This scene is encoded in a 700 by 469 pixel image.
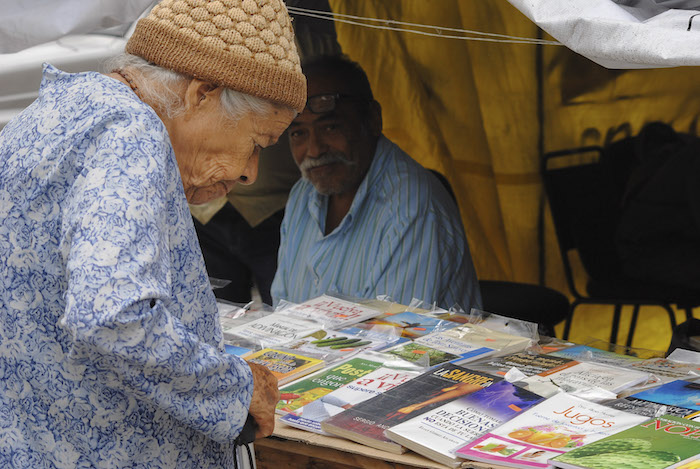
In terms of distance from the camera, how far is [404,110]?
9.57 feet

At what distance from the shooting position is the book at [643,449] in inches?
51.9

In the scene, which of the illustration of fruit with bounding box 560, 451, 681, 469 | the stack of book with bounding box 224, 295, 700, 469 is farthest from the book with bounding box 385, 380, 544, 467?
the illustration of fruit with bounding box 560, 451, 681, 469

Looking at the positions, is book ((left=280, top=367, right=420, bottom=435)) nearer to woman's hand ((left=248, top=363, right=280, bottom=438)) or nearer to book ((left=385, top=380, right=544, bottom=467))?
book ((left=385, top=380, right=544, bottom=467))

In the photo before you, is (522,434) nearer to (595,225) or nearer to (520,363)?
(520,363)

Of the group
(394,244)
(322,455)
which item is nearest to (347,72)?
(394,244)

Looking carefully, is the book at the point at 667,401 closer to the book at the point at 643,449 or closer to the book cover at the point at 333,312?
the book at the point at 643,449

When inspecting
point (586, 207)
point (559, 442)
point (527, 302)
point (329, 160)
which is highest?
point (329, 160)

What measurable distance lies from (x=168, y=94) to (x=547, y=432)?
943 millimetres

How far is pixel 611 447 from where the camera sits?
139 centimetres

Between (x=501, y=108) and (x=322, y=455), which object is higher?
(x=501, y=108)

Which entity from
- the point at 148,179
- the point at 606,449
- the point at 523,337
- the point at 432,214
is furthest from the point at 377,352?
the point at 148,179

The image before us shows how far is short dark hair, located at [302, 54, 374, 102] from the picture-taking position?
116 inches

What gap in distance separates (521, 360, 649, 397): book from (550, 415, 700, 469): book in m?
0.24

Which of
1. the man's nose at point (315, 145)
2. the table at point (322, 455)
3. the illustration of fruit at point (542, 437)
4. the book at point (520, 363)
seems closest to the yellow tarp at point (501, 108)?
the man's nose at point (315, 145)
